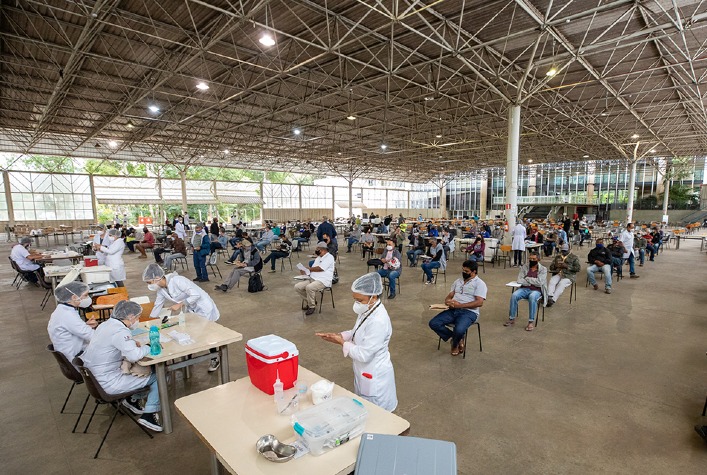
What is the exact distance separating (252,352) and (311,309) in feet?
14.1

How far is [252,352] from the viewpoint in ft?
7.32

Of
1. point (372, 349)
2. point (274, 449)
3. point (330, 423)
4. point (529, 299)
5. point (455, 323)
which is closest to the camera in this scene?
point (274, 449)

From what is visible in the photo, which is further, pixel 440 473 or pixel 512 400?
pixel 512 400

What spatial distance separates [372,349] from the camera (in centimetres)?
248

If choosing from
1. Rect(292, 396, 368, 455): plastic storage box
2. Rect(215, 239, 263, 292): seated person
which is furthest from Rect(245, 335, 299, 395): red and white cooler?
Rect(215, 239, 263, 292): seated person

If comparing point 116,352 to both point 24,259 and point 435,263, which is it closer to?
point 435,263

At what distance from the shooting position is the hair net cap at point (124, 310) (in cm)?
291

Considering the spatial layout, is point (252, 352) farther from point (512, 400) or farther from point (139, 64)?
point (139, 64)

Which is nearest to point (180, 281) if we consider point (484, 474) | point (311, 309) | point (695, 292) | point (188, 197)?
point (311, 309)

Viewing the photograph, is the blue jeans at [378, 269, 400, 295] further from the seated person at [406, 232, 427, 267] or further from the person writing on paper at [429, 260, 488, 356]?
the seated person at [406, 232, 427, 267]

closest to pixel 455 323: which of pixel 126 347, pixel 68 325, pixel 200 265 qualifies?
pixel 126 347

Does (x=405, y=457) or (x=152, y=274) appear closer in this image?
(x=405, y=457)

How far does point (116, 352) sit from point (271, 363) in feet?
5.26

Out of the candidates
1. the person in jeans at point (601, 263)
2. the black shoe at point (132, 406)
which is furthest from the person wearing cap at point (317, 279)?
the person in jeans at point (601, 263)
